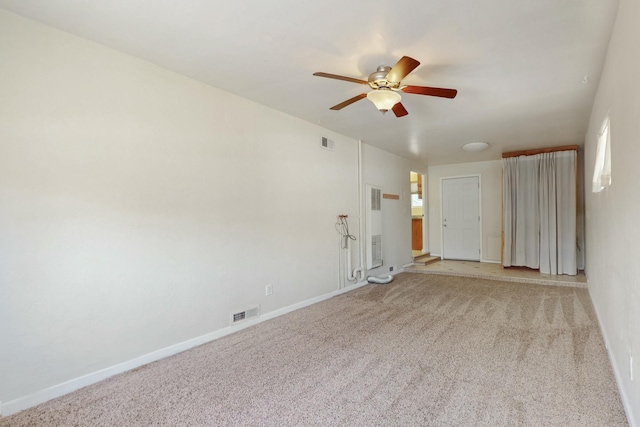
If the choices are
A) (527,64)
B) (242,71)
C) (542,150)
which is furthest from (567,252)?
(242,71)

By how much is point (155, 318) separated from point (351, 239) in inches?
113

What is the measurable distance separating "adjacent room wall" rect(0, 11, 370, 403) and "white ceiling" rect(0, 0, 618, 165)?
275 mm

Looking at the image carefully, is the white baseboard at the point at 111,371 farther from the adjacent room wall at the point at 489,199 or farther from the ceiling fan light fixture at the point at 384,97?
the adjacent room wall at the point at 489,199

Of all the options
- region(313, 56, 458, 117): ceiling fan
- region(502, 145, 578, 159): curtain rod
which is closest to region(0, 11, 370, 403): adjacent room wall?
region(313, 56, 458, 117): ceiling fan

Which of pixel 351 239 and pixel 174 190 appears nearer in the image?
pixel 174 190

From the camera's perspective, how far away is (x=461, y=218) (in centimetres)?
705

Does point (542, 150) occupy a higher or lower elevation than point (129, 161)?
higher

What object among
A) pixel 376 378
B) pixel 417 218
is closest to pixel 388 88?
pixel 376 378

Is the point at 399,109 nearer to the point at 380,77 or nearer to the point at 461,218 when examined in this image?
the point at 380,77

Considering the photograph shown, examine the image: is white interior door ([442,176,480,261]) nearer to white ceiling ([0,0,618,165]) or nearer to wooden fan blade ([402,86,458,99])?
white ceiling ([0,0,618,165])

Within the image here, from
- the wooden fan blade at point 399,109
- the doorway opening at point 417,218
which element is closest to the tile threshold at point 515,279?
the doorway opening at point 417,218

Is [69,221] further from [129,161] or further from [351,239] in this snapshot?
[351,239]

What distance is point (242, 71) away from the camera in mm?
2658

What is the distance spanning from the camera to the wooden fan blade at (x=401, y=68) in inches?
79.1
